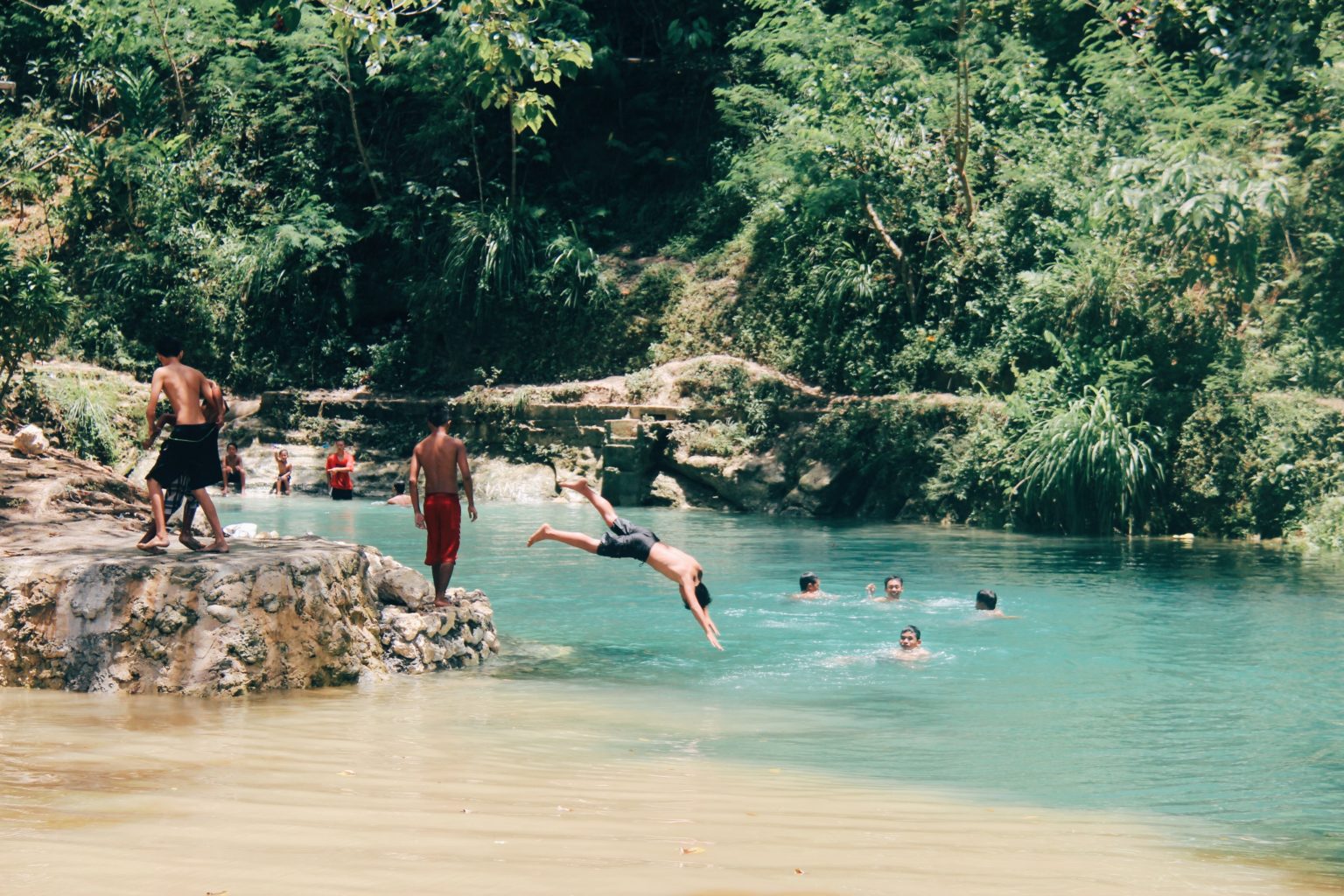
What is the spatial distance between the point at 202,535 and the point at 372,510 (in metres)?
10.6

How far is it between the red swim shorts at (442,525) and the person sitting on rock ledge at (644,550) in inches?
32.0

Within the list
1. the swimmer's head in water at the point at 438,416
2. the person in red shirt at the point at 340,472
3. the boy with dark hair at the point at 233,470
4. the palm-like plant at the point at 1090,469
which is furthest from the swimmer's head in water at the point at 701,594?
the boy with dark hair at the point at 233,470

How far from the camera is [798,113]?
2416 centimetres

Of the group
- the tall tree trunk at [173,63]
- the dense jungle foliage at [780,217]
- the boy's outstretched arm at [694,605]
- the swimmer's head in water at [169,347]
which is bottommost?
the boy's outstretched arm at [694,605]

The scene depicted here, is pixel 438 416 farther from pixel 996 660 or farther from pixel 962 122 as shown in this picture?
pixel 962 122

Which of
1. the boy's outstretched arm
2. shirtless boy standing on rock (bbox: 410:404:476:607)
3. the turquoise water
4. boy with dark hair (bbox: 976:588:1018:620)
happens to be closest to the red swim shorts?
shirtless boy standing on rock (bbox: 410:404:476:607)

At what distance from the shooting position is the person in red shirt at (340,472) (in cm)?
2273

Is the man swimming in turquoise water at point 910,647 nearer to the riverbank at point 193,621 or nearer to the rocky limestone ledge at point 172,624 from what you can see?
the riverbank at point 193,621

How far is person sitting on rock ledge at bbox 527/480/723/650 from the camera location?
9578 mm

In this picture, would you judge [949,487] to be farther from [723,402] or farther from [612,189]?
[612,189]

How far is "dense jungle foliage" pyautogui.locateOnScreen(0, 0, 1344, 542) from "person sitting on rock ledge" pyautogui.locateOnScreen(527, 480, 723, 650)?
4135 millimetres

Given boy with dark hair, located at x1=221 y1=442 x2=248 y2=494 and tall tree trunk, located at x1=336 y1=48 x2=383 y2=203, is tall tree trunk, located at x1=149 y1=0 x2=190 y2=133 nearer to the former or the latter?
tall tree trunk, located at x1=336 y1=48 x2=383 y2=203

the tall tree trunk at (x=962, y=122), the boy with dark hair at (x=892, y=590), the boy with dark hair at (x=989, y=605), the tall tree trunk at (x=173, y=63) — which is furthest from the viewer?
the tall tree trunk at (x=173, y=63)

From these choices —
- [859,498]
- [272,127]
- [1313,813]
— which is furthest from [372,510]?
[1313,813]
